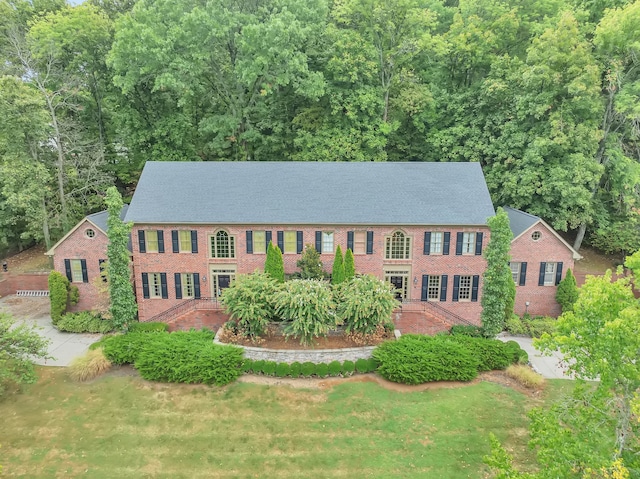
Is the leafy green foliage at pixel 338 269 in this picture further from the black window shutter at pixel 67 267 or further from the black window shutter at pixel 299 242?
the black window shutter at pixel 67 267

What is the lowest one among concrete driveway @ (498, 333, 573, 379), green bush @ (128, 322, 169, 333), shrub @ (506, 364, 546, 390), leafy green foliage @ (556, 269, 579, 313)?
concrete driveway @ (498, 333, 573, 379)

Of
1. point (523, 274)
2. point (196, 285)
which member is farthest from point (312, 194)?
point (523, 274)

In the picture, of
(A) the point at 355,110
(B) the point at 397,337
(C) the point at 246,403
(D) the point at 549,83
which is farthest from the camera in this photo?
(A) the point at 355,110

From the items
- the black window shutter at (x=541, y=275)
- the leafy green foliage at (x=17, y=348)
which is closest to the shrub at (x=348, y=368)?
the leafy green foliage at (x=17, y=348)

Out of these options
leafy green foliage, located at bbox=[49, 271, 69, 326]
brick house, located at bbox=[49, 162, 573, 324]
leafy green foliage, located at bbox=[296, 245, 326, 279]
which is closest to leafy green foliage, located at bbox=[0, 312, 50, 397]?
leafy green foliage, located at bbox=[49, 271, 69, 326]

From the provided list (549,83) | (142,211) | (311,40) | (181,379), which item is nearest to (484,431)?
(181,379)

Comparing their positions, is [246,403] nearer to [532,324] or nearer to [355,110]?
[532,324]

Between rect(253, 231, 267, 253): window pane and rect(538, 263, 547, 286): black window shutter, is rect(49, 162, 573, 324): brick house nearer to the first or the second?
rect(253, 231, 267, 253): window pane
